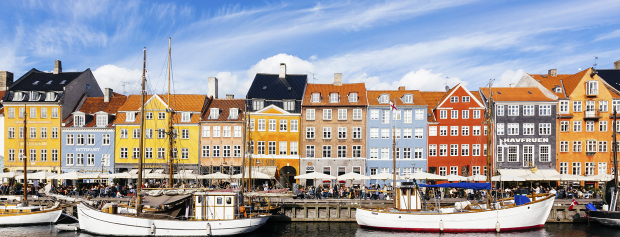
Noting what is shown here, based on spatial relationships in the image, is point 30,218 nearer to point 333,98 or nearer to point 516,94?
point 333,98

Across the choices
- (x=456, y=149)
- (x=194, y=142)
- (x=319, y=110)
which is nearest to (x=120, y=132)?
(x=194, y=142)

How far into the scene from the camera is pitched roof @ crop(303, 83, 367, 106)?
53659 millimetres

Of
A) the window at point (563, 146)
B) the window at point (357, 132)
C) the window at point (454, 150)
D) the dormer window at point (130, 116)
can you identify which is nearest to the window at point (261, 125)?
the window at point (357, 132)

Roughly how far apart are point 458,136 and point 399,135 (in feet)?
21.7

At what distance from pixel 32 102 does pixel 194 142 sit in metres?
20.1

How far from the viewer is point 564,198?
4188 centimetres

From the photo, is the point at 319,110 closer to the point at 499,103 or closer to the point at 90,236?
the point at 499,103

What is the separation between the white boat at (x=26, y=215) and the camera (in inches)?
1410

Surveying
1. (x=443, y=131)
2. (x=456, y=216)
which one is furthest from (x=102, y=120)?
(x=456, y=216)

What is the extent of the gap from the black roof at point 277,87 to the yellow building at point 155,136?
700 cm

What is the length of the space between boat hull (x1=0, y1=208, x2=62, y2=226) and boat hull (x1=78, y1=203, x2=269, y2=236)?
582 centimetres

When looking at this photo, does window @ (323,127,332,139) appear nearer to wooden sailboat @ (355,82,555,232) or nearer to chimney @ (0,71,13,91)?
wooden sailboat @ (355,82,555,232)

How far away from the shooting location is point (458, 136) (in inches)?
2099

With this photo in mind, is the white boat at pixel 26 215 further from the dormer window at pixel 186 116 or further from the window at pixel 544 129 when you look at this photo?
the window at pixel 544 129
